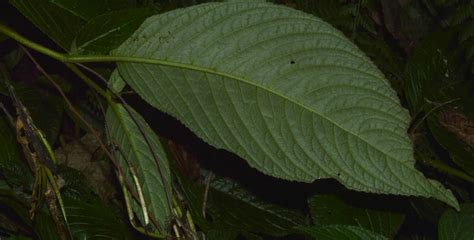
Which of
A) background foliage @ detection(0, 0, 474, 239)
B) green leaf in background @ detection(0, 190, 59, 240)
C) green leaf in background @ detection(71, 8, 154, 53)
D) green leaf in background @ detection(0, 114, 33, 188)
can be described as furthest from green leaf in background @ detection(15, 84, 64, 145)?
green leaf in background @ detection(71, 8, 154, 53)

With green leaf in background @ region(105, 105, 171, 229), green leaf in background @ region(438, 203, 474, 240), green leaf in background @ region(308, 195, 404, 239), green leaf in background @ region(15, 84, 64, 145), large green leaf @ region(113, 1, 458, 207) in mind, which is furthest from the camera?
green leaf in background @ region(15, 84, 64, 145)

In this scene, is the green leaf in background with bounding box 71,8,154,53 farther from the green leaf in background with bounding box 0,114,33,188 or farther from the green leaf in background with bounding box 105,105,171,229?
the green leaf in background with bounding box 0,114,33,188

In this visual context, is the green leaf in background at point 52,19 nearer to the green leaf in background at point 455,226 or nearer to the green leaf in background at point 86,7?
the green leaf in background at point 86,7

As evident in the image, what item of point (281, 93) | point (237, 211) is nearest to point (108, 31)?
point (281, 93)

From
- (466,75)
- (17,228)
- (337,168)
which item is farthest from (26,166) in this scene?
(466,75)

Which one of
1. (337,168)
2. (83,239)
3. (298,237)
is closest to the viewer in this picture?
(337,168)

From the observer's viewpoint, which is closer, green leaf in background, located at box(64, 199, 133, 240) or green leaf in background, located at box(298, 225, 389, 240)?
green leaf in background, located at box(298, 225, 389, 240)

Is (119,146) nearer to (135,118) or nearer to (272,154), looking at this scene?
(135,118)

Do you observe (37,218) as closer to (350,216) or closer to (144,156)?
(144,156)
